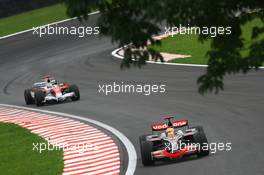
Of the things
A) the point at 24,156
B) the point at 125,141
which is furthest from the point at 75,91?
the point at 24,156

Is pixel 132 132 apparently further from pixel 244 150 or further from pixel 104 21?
pixel 104 21

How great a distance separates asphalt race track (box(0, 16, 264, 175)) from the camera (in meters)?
14.3

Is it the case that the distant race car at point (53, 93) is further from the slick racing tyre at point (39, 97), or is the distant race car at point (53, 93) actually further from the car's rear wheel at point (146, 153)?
the car's rear wheel at point (146, 153)

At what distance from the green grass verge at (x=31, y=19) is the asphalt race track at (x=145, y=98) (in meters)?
2.07

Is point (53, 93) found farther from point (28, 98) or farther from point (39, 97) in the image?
point (28, 98)

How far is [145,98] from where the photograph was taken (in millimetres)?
23734

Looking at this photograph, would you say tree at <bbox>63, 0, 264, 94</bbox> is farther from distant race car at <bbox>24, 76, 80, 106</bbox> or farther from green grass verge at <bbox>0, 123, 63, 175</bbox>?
distant race car at <bbox>24, 76, 80, 106</bbox>

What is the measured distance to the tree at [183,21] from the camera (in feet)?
23.4

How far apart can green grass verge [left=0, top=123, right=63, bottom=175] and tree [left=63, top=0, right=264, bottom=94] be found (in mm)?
7102

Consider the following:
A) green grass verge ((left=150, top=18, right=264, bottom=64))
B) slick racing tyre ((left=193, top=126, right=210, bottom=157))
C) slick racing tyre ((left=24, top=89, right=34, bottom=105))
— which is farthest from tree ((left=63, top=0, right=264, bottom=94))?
green grass verge ((left=150, top=18, right=264, bottom=64))

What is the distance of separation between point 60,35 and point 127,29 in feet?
108

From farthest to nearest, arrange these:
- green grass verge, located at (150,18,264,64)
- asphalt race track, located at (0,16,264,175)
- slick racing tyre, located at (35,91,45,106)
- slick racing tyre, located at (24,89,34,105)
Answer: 1. green grass verge, located at (150,18,264,64)
2. slick racing tyre, located at (24,89,34,105)
3. slick racing tyre, located at (35,91,45,106)
4. asphalt race track, located at (0,16,264,175)

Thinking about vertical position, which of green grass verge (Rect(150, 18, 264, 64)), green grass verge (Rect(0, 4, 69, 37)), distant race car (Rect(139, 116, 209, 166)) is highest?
green grass verge (Rect(0, 4, 69, 37))

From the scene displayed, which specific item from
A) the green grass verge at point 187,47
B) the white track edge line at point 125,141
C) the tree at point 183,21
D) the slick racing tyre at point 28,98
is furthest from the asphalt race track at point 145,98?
the green grass verge at point 187,47
